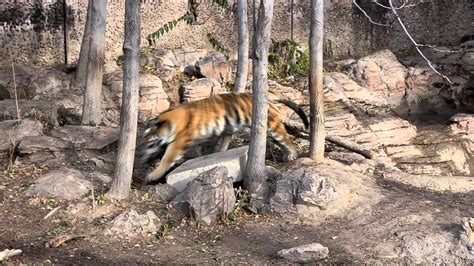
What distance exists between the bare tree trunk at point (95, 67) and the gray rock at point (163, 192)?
226 centimetres

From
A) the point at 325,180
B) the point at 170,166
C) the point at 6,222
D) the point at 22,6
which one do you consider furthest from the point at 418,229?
the point at 22,6

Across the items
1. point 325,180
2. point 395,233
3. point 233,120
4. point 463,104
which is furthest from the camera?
point 463,104

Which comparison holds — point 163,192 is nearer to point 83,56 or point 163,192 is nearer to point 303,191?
point 303,191

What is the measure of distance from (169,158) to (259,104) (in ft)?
4.28

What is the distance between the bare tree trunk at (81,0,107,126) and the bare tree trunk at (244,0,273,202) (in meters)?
2.91

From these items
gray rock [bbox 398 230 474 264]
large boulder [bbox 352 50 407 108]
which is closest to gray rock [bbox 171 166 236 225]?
gray rock [bbox 398 230 474 264]

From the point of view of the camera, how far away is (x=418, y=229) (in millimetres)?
6176

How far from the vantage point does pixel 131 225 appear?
6.33m

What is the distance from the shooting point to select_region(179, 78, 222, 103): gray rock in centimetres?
1101

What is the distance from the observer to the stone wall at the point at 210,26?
11.4 metres

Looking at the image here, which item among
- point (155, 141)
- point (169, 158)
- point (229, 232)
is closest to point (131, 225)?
point (229, 232)

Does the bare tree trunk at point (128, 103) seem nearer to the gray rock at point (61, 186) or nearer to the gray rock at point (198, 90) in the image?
the gray rock at point (61, 186)

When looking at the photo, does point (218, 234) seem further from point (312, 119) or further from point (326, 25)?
point (326, 25)

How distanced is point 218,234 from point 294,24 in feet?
25.8
